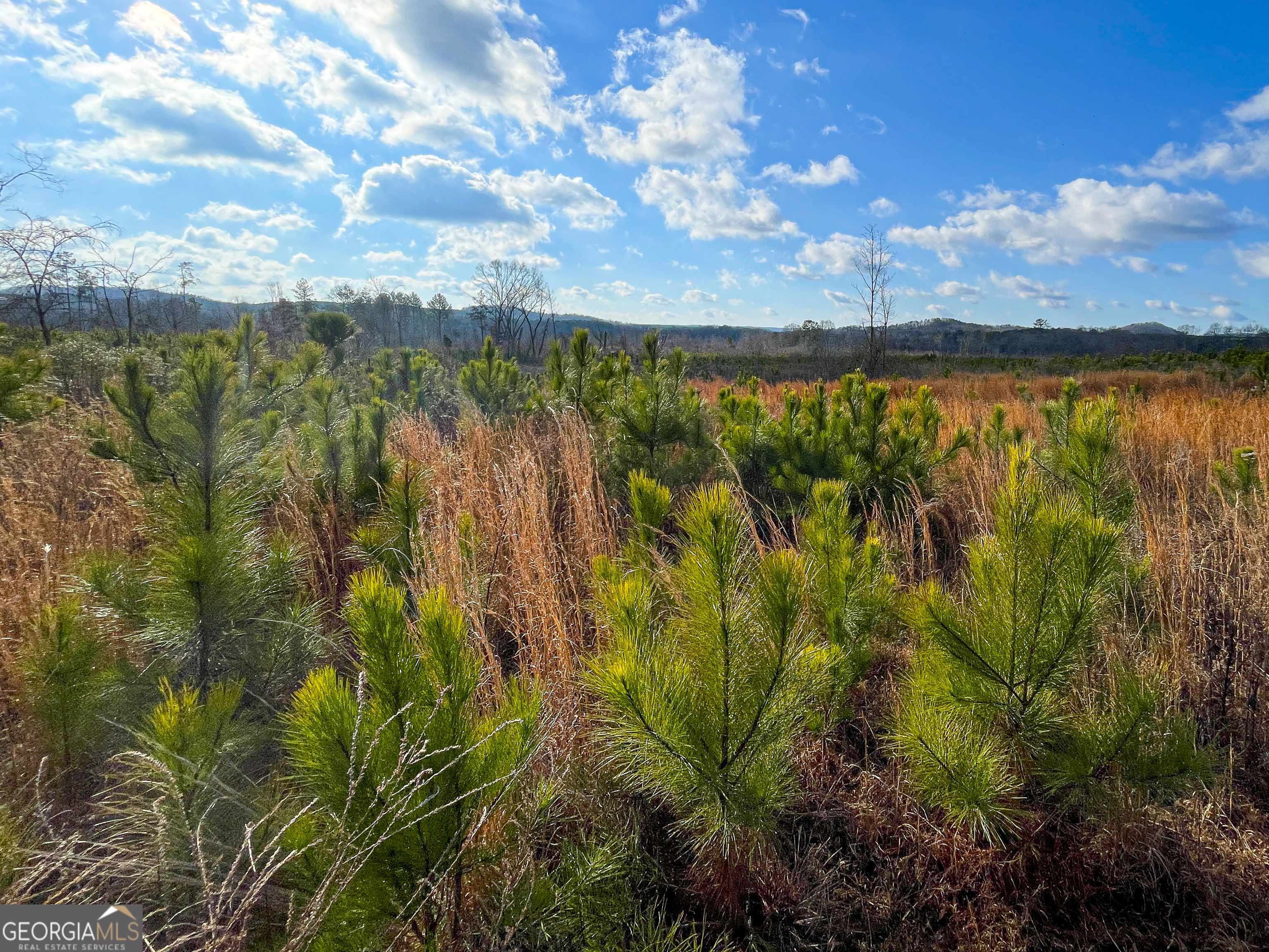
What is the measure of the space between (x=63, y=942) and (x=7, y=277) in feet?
19.6

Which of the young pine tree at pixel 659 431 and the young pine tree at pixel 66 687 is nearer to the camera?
the young pine tree at pixel 66 687

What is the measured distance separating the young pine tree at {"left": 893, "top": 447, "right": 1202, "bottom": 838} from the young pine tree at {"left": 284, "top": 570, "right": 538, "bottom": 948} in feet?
3.17

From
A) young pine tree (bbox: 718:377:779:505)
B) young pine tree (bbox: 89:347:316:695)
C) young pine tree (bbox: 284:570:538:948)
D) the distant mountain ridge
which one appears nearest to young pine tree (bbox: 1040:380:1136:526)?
young pine tree (bbox: 718:377:779:505)

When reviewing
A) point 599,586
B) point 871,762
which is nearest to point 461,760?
point 599,586

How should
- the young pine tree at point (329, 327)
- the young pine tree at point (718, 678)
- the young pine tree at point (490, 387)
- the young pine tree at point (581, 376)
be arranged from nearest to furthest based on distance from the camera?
the young pine tree at point (718, 678) < the young pine tree at point (581, 376) < the young pine tree at point (490, 387) < the young pine tree at point (329, 327)

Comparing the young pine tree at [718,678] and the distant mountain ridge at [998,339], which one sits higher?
the distant mountain ridge at [998,339]

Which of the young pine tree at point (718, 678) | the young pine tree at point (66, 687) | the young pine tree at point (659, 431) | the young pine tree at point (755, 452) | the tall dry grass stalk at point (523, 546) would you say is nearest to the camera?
the young pine tree at point (718, 678)

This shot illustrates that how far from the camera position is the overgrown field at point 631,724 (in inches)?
35.5

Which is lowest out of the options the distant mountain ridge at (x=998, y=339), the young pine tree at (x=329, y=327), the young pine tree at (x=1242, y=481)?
the young pine tree at (x=1242, y=481)

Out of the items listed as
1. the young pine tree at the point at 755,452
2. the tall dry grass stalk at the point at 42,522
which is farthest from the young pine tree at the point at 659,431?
the tall dry grass stalk at the point at 42,522

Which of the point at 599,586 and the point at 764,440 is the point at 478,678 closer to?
the point at 599,586

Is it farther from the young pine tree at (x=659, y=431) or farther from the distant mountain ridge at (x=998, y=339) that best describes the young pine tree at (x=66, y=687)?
the distant mountain ridge at (x=998, y=339)

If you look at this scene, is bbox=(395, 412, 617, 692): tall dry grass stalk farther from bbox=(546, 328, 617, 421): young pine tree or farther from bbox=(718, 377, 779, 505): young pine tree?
bbox=(718, 377, 779, 505): young pine tree

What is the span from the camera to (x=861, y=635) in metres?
1.65
